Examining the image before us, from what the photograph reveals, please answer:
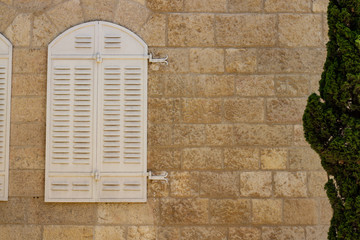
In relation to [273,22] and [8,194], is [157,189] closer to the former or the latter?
[8,194]

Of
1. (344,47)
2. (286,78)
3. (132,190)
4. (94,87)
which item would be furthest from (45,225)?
(344,47)

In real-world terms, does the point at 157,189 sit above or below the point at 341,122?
below

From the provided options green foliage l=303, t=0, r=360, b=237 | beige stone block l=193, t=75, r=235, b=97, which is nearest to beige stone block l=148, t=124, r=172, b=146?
beige stone block l=193, t=75, r=235, b=97

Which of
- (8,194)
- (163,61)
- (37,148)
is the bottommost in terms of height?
(8,194)

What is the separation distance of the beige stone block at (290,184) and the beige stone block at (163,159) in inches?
42.2

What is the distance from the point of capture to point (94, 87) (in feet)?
16.9

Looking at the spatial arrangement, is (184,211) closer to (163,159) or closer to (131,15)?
(163,159)

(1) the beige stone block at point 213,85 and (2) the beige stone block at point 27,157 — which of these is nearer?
(2) the beige stone block at point 27,157

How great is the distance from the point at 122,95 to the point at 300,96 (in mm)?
1925

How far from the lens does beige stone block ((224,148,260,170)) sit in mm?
5129

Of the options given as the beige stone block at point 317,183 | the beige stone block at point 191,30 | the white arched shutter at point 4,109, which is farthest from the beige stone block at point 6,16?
the beige stone block at point 317,183

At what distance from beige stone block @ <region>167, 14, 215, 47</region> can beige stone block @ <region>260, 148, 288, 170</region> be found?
132cm

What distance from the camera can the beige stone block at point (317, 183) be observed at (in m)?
5.11

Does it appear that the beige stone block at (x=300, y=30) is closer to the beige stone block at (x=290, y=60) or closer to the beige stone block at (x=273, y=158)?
the beige stone block at (x=290, y=60)
